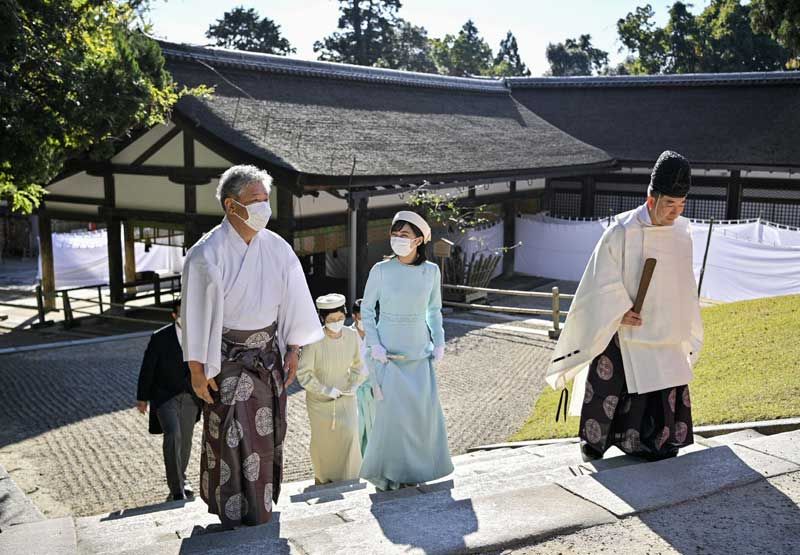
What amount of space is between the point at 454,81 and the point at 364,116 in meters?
6.23

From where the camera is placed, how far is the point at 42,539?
10.9 ft

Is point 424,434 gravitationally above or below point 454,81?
below

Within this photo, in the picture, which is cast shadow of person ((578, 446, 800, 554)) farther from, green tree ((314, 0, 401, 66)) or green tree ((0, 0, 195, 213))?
green tree ((314, 0, 401, 66))

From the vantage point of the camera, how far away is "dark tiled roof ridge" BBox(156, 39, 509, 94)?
49.2ft

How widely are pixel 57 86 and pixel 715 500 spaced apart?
756 centimetres

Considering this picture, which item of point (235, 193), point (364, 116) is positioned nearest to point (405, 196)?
point (364, 116)

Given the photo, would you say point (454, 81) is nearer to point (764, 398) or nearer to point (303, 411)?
point (303, 411)

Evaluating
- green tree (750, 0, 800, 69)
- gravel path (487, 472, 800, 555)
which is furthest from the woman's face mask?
green tree (750, 0, 800, 69)

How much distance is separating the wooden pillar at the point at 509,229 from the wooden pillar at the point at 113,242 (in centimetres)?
837

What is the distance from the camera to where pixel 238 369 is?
11.9ft

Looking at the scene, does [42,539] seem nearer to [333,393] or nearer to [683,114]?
[333,393]

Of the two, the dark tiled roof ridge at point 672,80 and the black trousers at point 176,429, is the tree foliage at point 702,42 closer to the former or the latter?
the dark tiled roof ridge at point 672,80

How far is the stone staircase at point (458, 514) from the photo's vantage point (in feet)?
10.3

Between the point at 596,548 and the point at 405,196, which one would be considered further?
the point at 405,196
